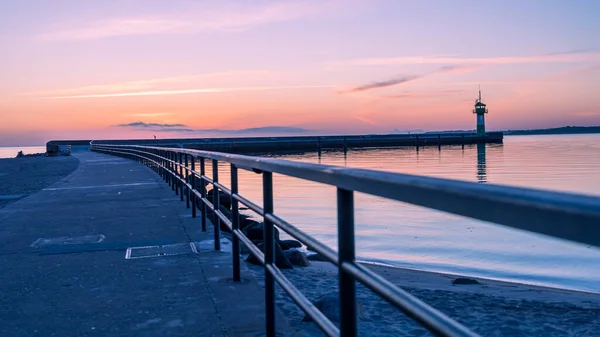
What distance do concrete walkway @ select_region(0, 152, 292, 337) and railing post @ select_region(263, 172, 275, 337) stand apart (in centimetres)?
20

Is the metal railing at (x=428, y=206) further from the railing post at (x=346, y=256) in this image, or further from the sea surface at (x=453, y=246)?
the sea surface at (x=453, y=246)

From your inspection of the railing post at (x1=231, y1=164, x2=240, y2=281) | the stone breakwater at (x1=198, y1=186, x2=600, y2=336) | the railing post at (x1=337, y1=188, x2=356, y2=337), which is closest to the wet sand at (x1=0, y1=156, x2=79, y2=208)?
the stone breakwater at (x1=198, y1=186, x2=600, y2=336)

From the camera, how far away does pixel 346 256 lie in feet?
8.47

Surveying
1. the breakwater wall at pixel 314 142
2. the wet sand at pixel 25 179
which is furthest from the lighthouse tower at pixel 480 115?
the wet sand at pixel 25 179

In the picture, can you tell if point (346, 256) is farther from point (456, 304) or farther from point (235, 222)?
point (456, 304)

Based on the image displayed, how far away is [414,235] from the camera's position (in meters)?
17.4

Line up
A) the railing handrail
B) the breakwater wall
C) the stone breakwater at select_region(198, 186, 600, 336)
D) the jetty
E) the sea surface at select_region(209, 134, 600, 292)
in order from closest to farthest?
the railing handrail < the jetty < the stone breakwater at select_region(198, 186, 600, 336) < the sea surface at select_region(209, 134, 600, 292) < the breakwater wall

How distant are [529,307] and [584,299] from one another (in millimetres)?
1820

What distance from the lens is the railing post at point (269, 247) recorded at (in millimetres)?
4129

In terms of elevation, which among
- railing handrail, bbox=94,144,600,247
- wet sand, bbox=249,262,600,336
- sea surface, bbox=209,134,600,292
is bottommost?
sea surface, bbox=209,134,600,292

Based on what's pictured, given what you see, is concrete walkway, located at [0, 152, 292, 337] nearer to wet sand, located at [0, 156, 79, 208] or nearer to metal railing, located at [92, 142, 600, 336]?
metal railing, located at [92, 142, 600, 336]

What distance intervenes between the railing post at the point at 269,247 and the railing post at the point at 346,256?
145 centimetres

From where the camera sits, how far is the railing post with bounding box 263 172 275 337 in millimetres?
4129

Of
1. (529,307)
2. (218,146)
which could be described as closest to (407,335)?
(529,307)
